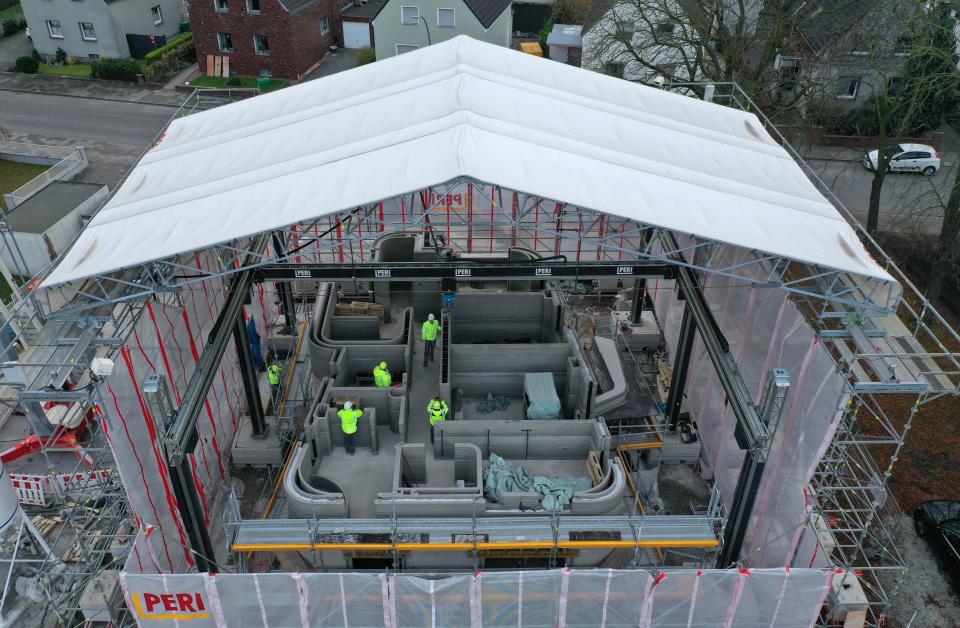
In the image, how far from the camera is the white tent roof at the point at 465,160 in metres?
16.0

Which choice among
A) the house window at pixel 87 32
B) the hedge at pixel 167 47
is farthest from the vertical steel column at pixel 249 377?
the house window at pixel 87 32

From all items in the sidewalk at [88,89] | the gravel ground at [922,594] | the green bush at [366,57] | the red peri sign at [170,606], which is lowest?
the gravel ground at [922,594]

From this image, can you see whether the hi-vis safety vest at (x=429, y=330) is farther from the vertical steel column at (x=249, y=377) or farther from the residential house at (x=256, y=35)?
the residential house at (x=256, y=35)

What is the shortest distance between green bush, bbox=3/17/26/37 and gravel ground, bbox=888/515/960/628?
64.9 metres

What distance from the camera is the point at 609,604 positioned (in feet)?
52.2

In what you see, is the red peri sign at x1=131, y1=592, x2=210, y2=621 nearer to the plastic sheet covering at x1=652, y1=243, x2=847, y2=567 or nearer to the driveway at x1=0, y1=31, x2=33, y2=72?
the plastic sheet covering at x1=652, y1=243, x2=847, y2=567

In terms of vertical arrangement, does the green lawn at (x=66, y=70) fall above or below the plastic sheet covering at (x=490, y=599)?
below

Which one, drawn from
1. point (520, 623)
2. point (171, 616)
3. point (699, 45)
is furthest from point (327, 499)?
point (699, 45)

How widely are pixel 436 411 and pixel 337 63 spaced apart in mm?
38657

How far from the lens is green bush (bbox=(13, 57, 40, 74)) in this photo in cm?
5016

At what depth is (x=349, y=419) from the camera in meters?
20.3

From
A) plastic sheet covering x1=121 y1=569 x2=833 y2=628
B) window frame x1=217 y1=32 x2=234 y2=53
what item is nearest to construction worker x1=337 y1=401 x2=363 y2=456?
plastic sheet covering x1=121 y1=569 x2=833 y2=628

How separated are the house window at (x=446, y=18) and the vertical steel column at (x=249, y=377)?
32302 millimetres

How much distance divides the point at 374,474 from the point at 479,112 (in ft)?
32.5
